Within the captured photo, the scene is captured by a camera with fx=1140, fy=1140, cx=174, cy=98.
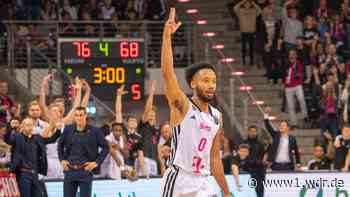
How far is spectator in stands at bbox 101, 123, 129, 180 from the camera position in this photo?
62.7 ft

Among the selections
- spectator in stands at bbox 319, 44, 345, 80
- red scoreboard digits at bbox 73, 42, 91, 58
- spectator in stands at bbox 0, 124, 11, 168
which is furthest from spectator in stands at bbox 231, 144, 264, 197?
spectator in stands at bbox 319, 44, 345, 80

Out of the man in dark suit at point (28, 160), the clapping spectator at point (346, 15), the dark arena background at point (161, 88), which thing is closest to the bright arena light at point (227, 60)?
the dark arena background at point (161, 88)

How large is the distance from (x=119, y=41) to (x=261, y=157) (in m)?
4.00

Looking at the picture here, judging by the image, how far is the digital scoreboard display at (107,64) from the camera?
857 inches

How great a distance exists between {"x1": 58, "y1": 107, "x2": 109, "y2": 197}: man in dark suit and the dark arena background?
43 mm

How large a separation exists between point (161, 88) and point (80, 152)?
9.05 metres

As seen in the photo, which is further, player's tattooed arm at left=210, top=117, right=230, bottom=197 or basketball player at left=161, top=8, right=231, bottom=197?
player's tattooed arm at left=210, top=117, right=230, bottom=197

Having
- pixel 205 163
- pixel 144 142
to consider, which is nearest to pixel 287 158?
pixel 144 142

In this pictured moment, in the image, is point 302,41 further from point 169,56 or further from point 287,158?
point 169,56

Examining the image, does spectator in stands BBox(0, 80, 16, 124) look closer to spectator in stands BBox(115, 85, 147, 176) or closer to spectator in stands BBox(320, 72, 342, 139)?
spectator in stands BBox(115, 85, 147, 176)

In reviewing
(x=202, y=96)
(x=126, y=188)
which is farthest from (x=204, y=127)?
(x=126, y=188)

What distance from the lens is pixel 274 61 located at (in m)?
26.3

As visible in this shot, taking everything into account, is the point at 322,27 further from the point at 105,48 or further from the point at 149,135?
the point at 149,135

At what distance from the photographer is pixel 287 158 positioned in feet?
68.6
